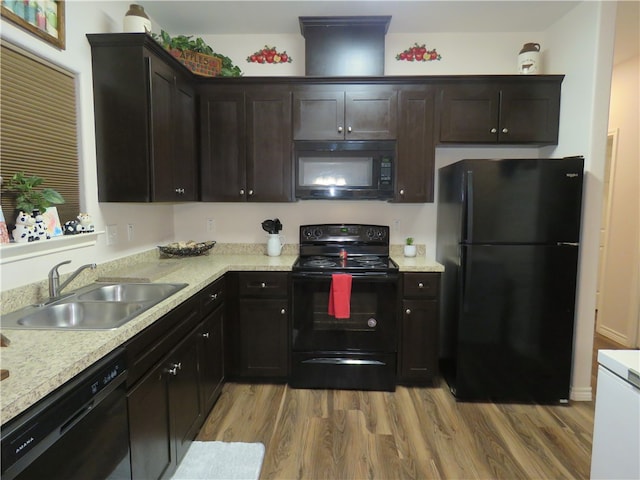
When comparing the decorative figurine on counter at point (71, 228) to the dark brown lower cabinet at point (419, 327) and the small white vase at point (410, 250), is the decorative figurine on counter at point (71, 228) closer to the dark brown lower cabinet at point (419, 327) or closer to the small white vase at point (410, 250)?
the dark brown lower cabinet at point (419, 327)

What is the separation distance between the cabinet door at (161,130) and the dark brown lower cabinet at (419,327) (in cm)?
173

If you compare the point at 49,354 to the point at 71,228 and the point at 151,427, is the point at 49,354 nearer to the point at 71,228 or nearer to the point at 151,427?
the point at 151,427

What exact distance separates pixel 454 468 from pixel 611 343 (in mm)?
2714

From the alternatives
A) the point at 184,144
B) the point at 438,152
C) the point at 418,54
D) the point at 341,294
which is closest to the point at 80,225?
the point at 184,144

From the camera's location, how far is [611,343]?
3.50 meters

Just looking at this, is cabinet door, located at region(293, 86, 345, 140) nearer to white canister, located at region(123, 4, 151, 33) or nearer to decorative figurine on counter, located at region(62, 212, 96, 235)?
white canister, located at region(123, 4, 151, 33)

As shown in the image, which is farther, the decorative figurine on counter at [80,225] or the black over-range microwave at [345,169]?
the black over-range microwave at [345,169]

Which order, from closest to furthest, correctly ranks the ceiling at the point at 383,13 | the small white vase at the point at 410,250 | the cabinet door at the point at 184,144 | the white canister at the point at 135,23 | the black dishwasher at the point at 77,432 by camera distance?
the black dishwasher at the point at 77,432 < the white canister at the point at 135,23 < the cabinet door at the point at 184,144 < the ceiling at the point at 383,13 < the small white vase at the point at 410,250

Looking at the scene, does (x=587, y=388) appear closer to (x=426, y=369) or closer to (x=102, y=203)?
(x=426, y=369)

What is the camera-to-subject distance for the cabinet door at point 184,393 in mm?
1685

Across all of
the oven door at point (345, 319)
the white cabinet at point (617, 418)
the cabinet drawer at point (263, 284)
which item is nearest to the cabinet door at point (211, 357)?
the cabinet drawer at point (263, 284)

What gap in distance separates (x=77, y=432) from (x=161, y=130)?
5.46 ft

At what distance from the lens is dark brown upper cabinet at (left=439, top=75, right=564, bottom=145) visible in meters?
2.60

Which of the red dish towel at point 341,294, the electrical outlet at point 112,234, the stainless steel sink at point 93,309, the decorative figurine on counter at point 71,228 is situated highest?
the decorative figurine on counter at point 71,228
